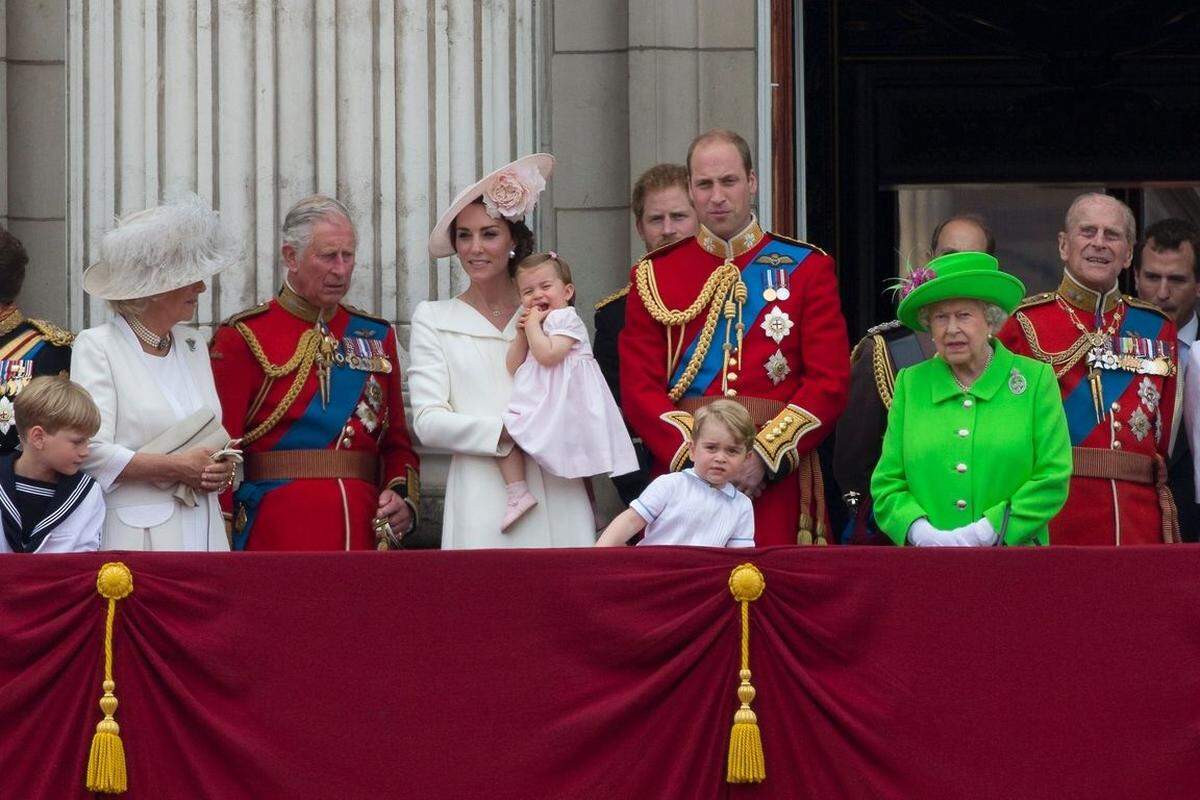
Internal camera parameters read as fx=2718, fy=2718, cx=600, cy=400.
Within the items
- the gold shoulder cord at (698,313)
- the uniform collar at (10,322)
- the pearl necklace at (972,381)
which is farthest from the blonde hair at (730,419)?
the uniform collar at (10,322)

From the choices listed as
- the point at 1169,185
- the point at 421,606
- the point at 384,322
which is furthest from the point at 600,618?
the point at 1169,185

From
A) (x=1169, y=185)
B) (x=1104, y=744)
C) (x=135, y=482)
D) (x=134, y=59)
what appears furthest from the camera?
(x=1169, y=185)

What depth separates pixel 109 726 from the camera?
281 inches

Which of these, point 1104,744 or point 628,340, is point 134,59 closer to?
point 628,340

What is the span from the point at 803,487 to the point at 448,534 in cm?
108

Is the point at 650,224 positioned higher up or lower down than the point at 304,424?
higher up

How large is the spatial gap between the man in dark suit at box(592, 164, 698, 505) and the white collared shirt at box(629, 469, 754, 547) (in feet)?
3.35

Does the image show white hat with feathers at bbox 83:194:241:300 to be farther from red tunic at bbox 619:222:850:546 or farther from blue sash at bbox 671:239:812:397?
blue sash at bbox 671:239:812:397

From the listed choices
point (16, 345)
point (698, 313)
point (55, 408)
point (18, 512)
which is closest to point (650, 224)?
point (698, 313)

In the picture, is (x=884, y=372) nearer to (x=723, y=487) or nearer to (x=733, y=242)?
(x=733, y=242)

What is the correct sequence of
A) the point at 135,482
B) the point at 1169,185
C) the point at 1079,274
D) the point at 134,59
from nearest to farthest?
the point at 135,482
the point at 1079,274
the point at 134,59
the point at 1169,185

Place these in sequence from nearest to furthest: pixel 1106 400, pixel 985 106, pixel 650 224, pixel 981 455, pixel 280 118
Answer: pixel 981 455, pixel 1106 400, pixel 650 224, pixel 280 118, pixel 985 106

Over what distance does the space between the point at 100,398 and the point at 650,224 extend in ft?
6.72

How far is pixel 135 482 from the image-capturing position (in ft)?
25.7
